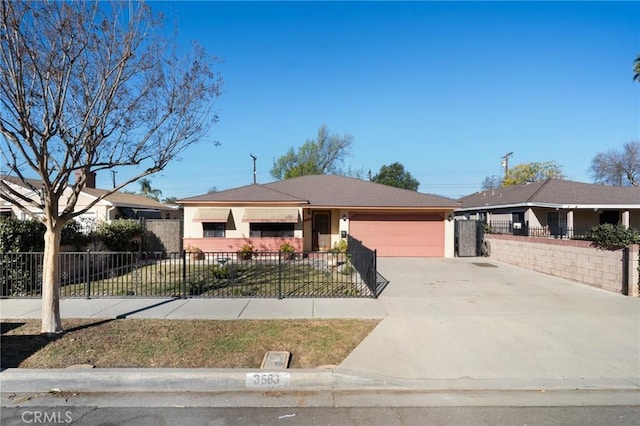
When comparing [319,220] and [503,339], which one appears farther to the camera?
[319,220]

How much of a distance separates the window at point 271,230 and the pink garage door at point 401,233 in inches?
131

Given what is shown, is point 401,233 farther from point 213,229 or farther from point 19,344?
point 19,344

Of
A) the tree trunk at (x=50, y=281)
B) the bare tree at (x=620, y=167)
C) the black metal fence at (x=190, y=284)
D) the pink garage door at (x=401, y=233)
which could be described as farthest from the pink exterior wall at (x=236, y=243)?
the bare tree at (x=620, y=167)

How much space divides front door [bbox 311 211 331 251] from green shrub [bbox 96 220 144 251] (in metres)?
8.68

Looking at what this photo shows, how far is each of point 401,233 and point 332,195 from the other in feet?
14.0

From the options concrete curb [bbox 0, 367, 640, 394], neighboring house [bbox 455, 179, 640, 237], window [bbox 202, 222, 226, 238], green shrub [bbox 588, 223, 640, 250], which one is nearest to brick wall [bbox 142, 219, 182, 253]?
window [bbox 202, 222, 226, 238]

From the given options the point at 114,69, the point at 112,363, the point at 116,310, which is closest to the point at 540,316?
the point at 112,363

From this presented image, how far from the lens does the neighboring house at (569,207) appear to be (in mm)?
19797

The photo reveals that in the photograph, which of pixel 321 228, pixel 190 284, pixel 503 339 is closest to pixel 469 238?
pixel 321 228

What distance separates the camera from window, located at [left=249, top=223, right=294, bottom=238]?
1769 centimetres

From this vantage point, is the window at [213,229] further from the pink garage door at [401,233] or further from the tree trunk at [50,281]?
the tree trunk at [50,281]

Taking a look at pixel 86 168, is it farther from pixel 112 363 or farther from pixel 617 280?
pixel 617 280

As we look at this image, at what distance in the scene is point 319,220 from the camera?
19.5 m

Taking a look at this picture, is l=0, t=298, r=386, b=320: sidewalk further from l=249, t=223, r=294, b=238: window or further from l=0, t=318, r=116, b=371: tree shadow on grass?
l=249, t=223, r=294, b=238: window
